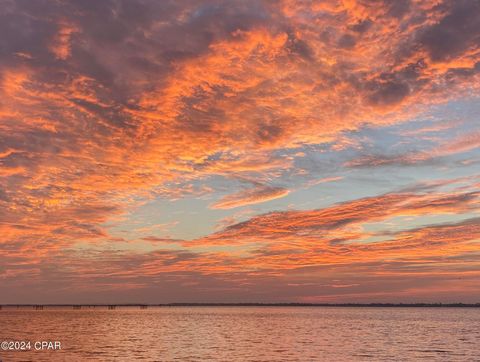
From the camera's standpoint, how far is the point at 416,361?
194 feet

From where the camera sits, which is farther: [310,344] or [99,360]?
Result: [310,344]

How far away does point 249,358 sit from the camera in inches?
2355

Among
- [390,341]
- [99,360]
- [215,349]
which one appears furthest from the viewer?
[390,341]

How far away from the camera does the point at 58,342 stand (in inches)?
3088

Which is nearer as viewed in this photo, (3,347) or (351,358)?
(351,358)

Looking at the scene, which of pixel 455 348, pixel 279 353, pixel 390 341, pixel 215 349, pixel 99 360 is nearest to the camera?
pixel 99 360

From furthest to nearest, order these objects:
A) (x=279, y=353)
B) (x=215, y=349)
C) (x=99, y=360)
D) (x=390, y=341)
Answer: (x=390, y=341)
(x=215, y=349)
(x=279, y=353)
(x=99, y=360)

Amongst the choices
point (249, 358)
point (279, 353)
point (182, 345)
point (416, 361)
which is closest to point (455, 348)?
point (416, 361)

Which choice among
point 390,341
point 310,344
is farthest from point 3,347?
point 390,341

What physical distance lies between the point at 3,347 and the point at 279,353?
37860mm

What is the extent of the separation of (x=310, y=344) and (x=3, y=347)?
146ft

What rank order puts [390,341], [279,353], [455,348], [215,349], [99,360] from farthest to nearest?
[390,341]
[455,348]
[215,349]
[279,353]
[99,360]

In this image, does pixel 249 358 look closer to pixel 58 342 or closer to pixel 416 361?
pixel 416 361

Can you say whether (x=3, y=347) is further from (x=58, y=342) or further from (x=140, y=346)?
(x=140, y=346)
